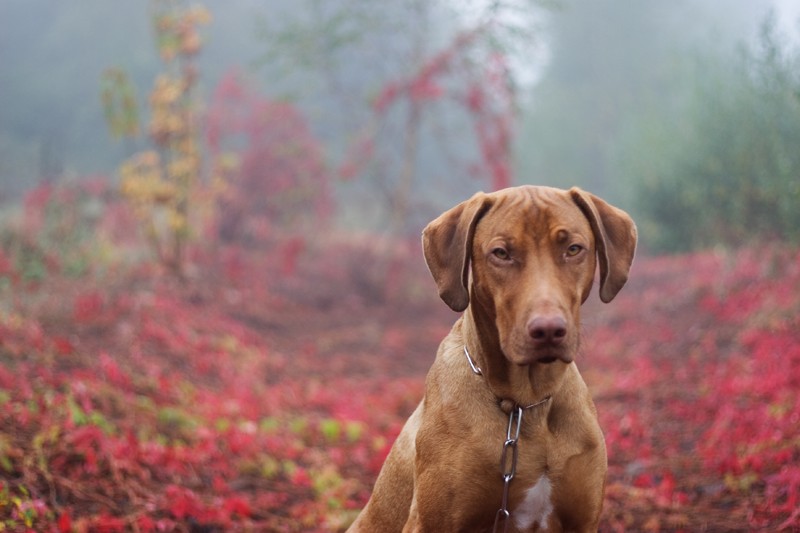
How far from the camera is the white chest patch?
286 cm

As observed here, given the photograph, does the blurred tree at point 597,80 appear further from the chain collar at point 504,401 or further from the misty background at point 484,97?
the chain collar at point 504,401

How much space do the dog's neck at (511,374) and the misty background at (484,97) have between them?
548 centimetres

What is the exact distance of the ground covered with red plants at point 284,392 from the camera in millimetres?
4789

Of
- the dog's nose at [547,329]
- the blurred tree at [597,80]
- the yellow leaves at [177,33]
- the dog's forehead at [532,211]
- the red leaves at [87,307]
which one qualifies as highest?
the blurred tree at [597,80]

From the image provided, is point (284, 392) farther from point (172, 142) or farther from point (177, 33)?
point (177, 33)

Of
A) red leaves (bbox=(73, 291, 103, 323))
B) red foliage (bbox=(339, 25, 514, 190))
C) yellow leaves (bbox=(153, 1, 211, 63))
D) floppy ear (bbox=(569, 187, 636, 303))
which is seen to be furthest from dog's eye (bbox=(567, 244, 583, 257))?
red foliage (bbox=(339, 25, 514, 190))

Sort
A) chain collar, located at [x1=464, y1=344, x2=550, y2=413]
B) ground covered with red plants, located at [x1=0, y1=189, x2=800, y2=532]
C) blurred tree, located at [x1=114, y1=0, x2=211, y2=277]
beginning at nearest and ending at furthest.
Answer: chain collar, located at [x1=464, y1=344, x2=550, y2=413]
ground covered with red plants, located at [x1=0, y1=189, x2=800, y2=532]
blurred tree, located at [x1=114, y1=0, x2=211, y2=277]

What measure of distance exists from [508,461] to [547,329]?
562 mm

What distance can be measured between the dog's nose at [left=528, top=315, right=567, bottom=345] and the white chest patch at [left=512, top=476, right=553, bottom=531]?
579 millimetres

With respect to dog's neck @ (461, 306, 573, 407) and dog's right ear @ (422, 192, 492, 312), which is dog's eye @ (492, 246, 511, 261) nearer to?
dog's right ear @ (422, 192, 492, 312)

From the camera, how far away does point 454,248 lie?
301 centimetres

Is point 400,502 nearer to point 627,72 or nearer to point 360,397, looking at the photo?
point 360,397

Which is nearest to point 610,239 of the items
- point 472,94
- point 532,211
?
point 532,211

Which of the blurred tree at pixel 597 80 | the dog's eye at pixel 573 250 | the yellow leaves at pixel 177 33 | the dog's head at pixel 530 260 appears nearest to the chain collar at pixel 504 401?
the dog's head at pixel 530 260
